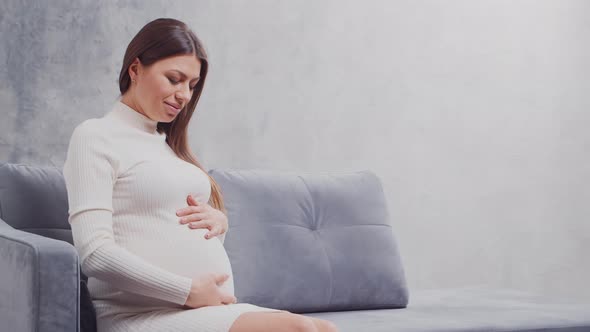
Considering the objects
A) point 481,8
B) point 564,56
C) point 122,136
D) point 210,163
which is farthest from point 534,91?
point 122,136

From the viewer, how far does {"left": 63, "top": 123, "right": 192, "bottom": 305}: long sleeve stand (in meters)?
1.56

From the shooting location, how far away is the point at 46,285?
145 cm

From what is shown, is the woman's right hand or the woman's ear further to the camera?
the woman's ear

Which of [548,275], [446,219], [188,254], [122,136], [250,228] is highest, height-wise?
[122,136]

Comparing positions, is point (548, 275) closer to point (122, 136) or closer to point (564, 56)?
point (564, 56)

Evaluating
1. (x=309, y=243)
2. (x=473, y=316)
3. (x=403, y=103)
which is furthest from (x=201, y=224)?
(x=403, y=103)

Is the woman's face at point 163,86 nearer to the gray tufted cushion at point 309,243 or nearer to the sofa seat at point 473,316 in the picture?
the gray tufted cushion at point 309,243

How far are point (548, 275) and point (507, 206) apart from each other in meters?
0.40

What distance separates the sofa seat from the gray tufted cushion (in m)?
0.08

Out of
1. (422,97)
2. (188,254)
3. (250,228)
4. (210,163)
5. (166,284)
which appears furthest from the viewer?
(422,97)

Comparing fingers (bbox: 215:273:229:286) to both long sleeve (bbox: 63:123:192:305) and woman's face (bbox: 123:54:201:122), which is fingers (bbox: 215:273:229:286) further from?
woman's face (bbox: 123:54:201:122)

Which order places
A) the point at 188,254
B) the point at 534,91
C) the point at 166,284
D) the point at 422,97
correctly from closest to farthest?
the point at 166,284
the point at 188,254
the point at 422,97
the point at 534,91

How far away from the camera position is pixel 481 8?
10.8ft

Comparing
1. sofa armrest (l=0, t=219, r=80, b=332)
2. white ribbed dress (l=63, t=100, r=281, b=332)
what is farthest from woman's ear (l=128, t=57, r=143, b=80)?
sofa armrest (l=0, t=219, r=80, b=332)
